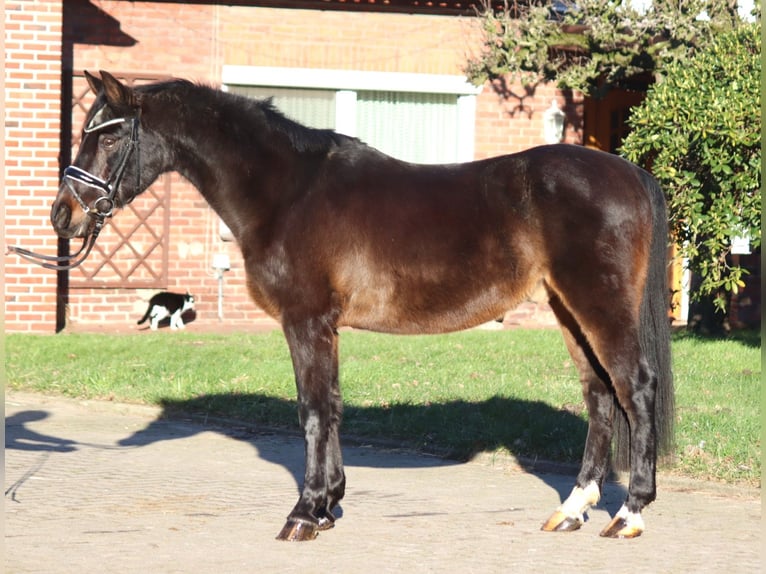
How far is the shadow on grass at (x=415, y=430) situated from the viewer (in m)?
8.58

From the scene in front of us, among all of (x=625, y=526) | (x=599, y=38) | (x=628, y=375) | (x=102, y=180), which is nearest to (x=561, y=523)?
(x=625, y=526)

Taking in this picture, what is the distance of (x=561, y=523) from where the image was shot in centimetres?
667

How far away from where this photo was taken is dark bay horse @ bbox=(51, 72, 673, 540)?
6590 mm

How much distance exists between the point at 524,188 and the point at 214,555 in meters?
2.66

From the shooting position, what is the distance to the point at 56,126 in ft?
50.7

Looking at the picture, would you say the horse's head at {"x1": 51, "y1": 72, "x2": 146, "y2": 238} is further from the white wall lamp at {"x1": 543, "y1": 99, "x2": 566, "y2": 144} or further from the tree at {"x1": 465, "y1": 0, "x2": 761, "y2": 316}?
the white wall lamp at {"x1": 543, "y1": 99, "x2": 566, "y2": 144}

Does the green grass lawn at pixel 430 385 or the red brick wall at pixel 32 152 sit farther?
the red brick wall at pixel 32 152

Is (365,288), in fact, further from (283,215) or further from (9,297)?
(9,297)

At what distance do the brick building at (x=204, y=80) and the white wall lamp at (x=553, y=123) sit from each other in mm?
206

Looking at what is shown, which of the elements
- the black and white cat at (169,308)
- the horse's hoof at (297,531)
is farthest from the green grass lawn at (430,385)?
the horse's hoof at (297,531)

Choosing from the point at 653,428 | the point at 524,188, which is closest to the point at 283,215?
the point at 524,188

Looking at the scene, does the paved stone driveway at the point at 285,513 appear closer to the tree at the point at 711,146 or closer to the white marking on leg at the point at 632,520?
the white marking on leg at the point at 632,520

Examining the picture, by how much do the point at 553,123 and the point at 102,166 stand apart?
1145cm

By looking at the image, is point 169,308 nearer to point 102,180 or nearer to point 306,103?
point 306,103
